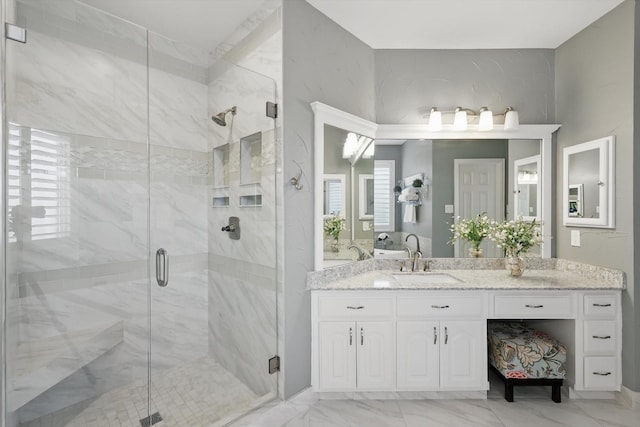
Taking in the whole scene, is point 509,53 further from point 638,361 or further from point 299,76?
point 638,361

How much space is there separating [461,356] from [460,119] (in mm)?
1819

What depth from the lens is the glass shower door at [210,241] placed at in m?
1.83

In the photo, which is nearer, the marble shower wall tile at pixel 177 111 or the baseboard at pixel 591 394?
the marble shower wall tile at pixel 177 111

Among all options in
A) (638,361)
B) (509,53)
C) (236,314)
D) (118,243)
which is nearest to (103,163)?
(118,243)

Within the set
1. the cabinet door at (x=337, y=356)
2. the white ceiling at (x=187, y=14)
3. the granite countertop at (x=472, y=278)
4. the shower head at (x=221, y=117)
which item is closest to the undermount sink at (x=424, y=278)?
the granite countertop at (x=472, y=278)

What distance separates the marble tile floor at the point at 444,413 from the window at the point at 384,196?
1322mm

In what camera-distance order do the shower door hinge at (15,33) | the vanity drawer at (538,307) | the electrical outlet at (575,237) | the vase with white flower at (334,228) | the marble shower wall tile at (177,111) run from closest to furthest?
the shower door hinge at (15,33) → the marble shower wall tile at (177,111) → the vanity drawer at (538,307) → the vase with white flower at (334,228) → the electrical outlet at (575,237)

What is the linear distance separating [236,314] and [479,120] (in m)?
2.42

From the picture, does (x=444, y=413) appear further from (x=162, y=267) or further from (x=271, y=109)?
(x=271, y=109)

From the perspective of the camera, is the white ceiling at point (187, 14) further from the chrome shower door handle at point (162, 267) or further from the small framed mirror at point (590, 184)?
the small framed mirror at point (590, 184)

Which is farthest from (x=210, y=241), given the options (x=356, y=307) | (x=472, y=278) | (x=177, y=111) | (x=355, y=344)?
(x=472, y=278)

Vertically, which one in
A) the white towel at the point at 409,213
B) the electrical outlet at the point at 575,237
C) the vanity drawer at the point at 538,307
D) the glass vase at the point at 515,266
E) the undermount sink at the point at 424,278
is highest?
the white towel at the point at 409,213

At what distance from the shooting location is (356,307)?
237cm

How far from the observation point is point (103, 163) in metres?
1.64
